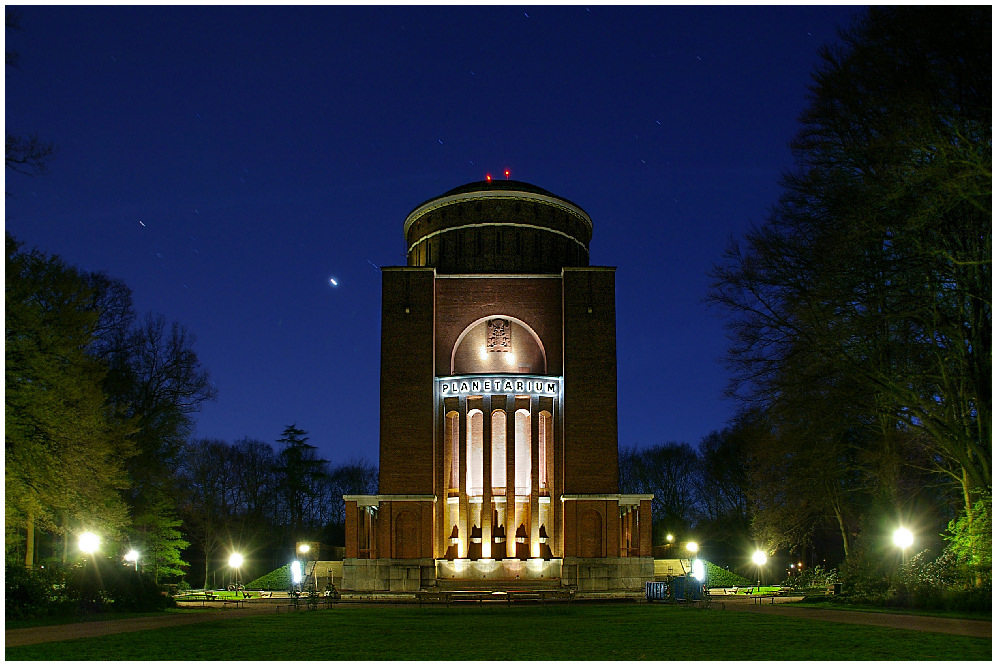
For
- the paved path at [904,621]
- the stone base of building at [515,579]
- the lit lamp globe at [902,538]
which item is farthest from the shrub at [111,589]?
the lit lamp globe at [902,538]

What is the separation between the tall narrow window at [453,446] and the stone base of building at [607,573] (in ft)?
23.6

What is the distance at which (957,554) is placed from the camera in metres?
23.0

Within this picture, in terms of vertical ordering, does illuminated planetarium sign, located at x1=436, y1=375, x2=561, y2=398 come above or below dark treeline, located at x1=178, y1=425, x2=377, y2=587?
above

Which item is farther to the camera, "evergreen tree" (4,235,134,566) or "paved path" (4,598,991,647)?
"evergreen tree" (4,235,134,566)

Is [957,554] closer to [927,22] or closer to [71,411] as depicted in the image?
[927,22]

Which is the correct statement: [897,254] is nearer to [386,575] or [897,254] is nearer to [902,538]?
[902,538]

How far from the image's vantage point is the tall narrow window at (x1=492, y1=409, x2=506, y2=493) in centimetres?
4638

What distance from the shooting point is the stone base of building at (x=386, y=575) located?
40.3 m

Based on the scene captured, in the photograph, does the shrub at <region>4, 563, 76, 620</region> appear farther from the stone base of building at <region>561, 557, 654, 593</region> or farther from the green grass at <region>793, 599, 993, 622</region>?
the stone base of building at <region>561, 557, 654, 593</region>

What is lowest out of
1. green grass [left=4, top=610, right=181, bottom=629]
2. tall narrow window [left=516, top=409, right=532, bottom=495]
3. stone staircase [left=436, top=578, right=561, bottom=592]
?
stone staircase [left=436, top=578, right=561, bottom=592]

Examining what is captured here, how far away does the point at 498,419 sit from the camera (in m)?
47.1

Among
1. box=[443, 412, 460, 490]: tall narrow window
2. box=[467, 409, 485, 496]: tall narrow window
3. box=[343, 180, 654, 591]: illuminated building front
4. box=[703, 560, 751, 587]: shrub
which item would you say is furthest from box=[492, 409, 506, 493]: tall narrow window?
box=[703, 560, 751, 587]: shrub

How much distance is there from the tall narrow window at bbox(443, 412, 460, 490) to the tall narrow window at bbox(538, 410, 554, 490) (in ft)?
12.9

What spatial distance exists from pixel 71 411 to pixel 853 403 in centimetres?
2135
